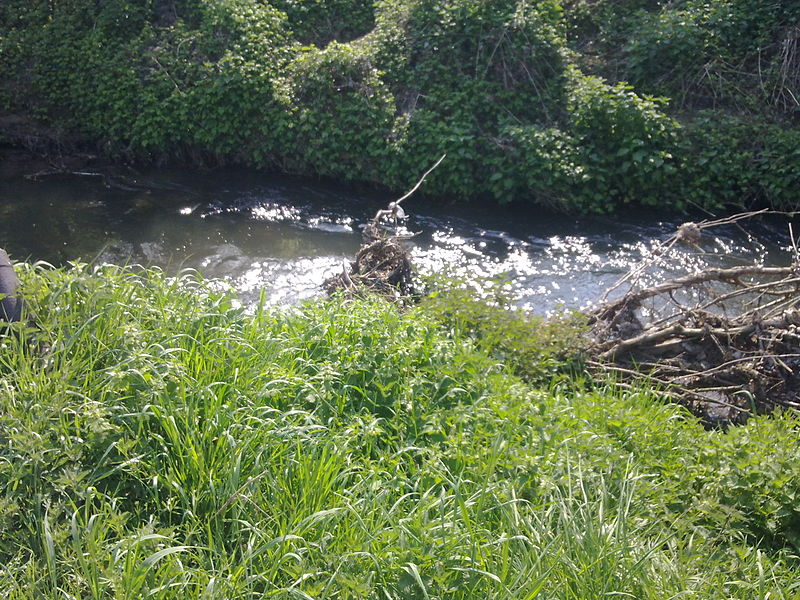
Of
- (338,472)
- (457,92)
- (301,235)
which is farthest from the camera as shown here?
(457,92)

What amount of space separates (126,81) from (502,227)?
610cm

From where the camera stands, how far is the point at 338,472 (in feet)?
12.2

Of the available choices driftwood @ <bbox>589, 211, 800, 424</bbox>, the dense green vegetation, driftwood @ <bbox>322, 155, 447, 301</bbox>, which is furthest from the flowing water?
driftwood @ <bbox>589, 211, 800, 424</bbox>

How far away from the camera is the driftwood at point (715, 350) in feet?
18.8

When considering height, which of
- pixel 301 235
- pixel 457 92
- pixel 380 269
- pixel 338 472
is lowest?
pixel 301 235

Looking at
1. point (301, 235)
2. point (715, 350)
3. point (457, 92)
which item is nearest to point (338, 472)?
point (715, 350)

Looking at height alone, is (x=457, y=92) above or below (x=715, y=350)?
above

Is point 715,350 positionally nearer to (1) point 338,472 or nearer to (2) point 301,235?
(1) point 338,472

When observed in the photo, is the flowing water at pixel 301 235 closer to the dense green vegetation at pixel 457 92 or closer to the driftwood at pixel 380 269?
the dense green vegetation at pixel 457 92

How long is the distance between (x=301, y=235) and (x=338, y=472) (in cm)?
617

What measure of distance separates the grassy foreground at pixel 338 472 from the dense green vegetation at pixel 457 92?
548 cm

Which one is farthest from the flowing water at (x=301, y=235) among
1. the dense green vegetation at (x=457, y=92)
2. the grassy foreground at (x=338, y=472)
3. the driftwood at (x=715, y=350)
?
the grassy foreground at (x=338, y=472)

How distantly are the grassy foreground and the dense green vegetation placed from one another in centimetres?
548

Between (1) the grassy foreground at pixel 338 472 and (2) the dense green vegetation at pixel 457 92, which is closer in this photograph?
(1) the grassy foreground at pixel 338 472
